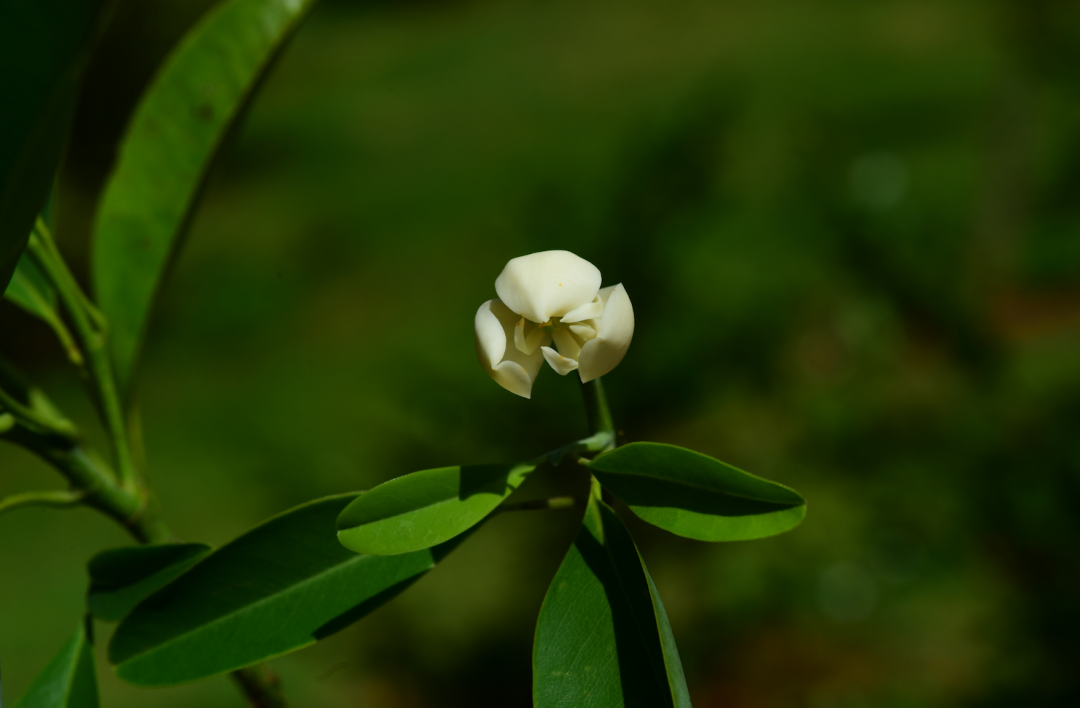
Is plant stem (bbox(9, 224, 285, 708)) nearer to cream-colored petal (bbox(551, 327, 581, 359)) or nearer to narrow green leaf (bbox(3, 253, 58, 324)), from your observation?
narrow green leaf (bbox(3, 253, 58, 324))

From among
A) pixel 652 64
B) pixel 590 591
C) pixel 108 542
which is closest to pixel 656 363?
pixel 590 591

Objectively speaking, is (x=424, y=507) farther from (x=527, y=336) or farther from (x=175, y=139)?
(x=175, y=139)

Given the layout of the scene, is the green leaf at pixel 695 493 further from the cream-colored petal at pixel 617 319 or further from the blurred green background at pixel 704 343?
the blurred green background at pixel 704 343

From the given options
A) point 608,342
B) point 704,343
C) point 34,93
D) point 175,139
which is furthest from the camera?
point 704,343

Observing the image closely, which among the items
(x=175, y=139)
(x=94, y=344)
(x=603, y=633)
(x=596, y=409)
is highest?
(x=175, y=139)

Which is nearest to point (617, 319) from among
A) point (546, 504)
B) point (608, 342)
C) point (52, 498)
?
point (608, 342)

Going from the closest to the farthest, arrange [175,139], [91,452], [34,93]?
[34,93] < [91,452] < [175,139]

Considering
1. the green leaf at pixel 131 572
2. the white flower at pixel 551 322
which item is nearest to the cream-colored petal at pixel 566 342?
the white flower at pixel 551 322
